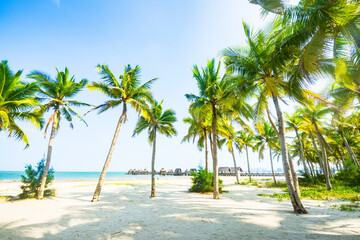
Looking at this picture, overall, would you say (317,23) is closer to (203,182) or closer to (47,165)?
(203,182)

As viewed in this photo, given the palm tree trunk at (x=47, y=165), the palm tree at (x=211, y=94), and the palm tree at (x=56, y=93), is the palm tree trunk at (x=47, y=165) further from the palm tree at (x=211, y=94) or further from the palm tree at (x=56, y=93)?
the palm tree at (x=211, y=94)

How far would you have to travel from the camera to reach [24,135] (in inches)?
376

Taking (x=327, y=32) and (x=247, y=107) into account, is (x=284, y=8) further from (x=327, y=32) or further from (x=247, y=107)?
(x=247, y=107)

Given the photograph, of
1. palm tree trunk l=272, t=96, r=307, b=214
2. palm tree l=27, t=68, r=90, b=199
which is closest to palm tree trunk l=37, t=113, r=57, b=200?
palm tree l=27, t=68, r=90, b=199

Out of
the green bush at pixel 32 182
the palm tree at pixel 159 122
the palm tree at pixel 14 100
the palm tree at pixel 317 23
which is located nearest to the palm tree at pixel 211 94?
the palm tree at pixel 159 122

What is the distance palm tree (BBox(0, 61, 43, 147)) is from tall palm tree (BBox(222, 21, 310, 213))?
37.5 feet

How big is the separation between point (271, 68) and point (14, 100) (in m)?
14.0

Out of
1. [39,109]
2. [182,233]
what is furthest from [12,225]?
[39,109]

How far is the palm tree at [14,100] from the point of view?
26.2ft

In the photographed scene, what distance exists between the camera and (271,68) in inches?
279

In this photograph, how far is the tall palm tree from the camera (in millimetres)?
6328

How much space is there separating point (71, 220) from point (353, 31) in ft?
36.6

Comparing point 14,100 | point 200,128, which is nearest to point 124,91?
point 14,100

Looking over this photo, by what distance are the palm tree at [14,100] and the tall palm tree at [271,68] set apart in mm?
11444
